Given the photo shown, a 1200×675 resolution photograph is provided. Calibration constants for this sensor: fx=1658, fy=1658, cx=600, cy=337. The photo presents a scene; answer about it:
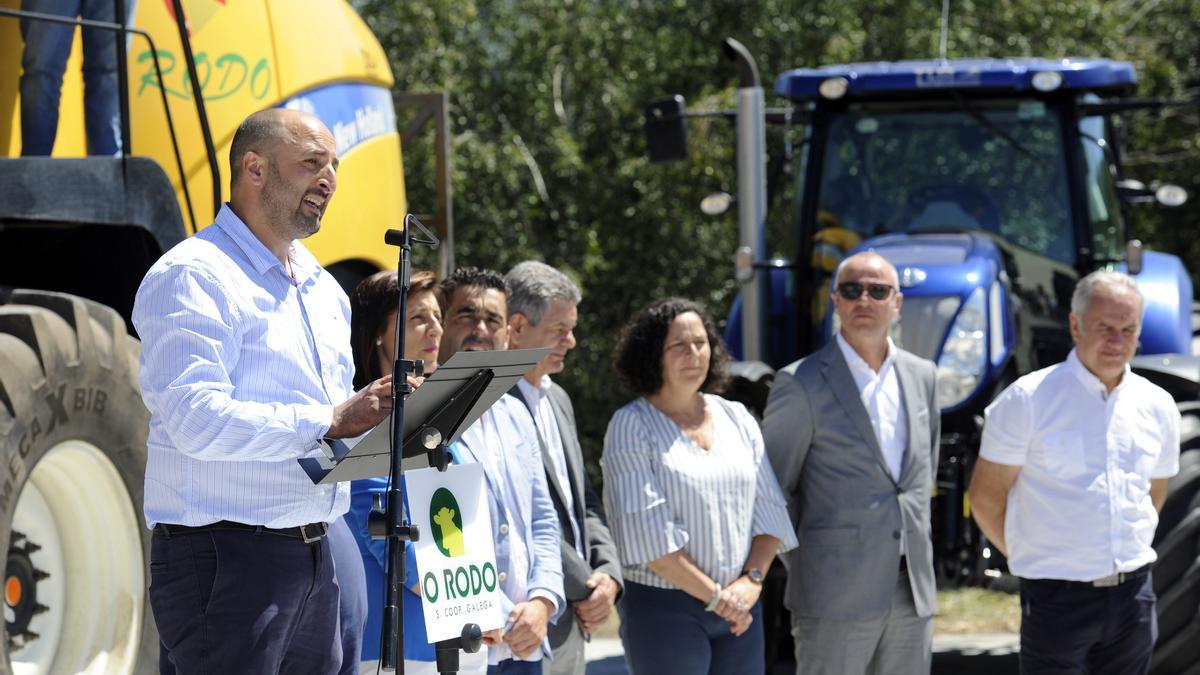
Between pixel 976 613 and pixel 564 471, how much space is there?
5164 mm

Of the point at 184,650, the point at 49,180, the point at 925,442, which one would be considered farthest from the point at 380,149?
the point at 184,650

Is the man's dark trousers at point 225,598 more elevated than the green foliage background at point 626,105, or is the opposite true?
the green foliage background at point 626,105

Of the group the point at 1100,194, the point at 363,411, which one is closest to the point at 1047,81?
the point at 1100,194

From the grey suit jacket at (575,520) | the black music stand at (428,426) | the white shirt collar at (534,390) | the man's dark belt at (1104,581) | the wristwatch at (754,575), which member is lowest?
the man's dark belt at (1104,581)

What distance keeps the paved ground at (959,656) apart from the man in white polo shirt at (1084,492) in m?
2.69

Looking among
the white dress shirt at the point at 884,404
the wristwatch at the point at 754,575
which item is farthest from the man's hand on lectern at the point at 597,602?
the white dress shirt at the point at 884,404

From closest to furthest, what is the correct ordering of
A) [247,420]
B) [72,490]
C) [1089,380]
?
1. [247,420]
2. [72,490]
3. [1089,380]

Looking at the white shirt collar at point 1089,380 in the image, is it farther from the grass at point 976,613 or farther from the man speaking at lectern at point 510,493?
A: the grass at point 976,613

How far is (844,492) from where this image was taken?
17.5ft

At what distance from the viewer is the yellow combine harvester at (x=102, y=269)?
4625 mm

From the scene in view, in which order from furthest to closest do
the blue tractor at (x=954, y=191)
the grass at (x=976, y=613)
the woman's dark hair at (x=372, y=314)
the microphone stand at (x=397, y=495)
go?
the grass at (x=976, y=613) → the blue tractor at (x=954, y=191) → the woman's dark hair at (x=372, y=314) → the microphone stand at (x=397, y=495)

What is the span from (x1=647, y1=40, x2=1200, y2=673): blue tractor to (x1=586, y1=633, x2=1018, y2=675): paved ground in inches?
59.8

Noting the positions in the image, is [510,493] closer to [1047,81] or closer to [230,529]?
[230,529]

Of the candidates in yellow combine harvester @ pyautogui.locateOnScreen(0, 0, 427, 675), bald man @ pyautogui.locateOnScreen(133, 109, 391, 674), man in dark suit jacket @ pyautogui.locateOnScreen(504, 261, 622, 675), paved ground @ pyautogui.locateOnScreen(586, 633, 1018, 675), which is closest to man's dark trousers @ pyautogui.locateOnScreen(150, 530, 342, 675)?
bald man @ pyautogui.locateOnScreen(133, 109, 391, 674)
